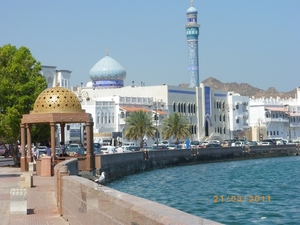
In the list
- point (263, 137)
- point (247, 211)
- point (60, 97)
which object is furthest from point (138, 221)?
point (263, 137)

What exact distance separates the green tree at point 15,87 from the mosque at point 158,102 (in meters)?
30.4

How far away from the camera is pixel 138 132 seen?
78.8m

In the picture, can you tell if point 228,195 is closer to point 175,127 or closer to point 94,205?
point 94,205

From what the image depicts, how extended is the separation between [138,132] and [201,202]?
49.6m

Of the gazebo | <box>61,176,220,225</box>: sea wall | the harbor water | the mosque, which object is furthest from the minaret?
<box>61,176,220,225</box>: sea wall

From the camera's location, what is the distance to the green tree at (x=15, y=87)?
40.5 meters

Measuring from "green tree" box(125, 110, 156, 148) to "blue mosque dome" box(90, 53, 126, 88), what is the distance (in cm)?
1793

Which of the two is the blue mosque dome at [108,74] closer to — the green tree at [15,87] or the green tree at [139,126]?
the green tree at [139,126]

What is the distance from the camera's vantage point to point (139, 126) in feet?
258

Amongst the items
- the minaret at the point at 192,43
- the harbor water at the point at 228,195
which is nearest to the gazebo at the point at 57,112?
the harbor water at the point at 228,195

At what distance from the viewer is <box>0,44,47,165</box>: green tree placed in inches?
1593

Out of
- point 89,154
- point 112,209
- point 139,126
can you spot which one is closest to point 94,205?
point 112,209

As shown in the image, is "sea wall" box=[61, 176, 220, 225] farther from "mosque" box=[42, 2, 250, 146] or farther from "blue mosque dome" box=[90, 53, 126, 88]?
"blue mosque dome" box=[90, 53, 126, 88]

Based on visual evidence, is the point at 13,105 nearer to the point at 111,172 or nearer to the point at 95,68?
the point at 111,172
